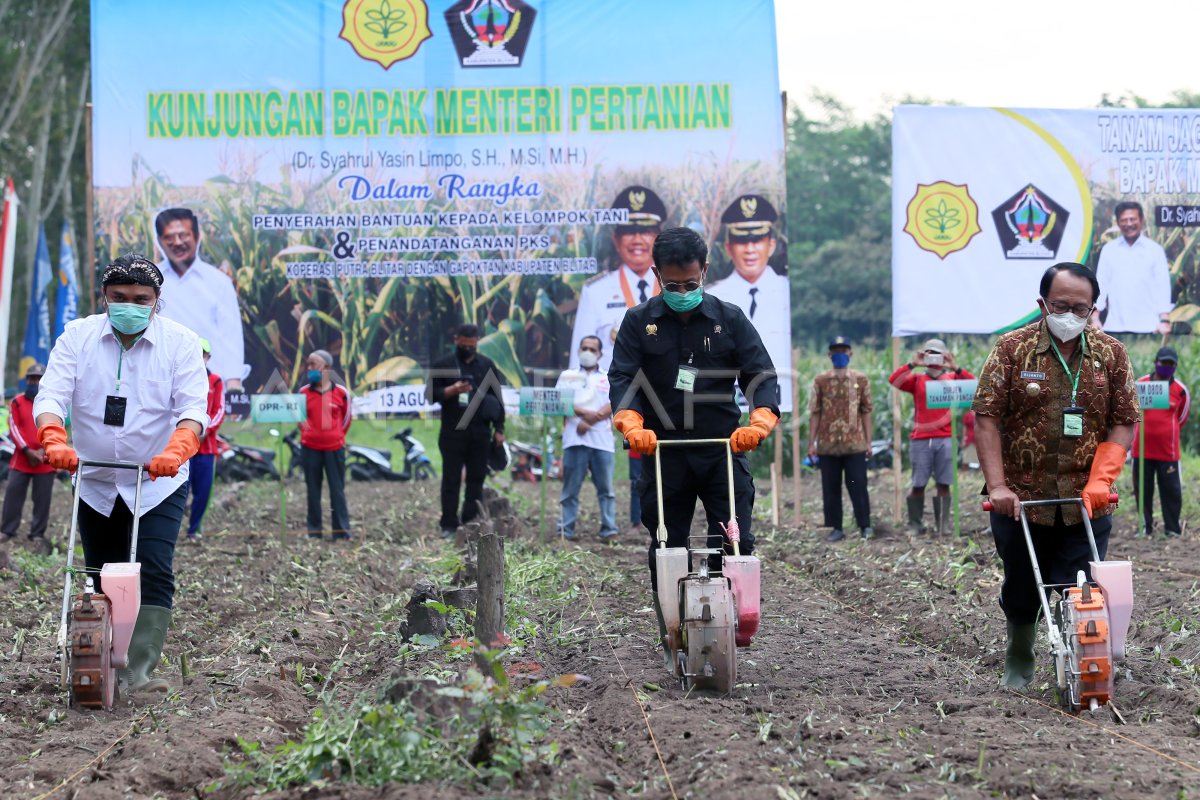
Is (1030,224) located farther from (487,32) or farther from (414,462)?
(414,462)

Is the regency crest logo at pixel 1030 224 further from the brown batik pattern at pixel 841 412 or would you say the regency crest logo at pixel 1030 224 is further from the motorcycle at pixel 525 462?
the motorcycle at pixel 525 462

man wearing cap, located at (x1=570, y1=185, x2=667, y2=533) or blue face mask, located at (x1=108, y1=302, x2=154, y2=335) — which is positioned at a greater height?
man wearing cap, located at (x1=570, y1=185, x2=667, y2=533)

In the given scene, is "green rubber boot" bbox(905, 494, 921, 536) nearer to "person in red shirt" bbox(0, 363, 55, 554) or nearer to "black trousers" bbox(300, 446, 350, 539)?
"black trousers" bbox(300, 446, 350, 539)

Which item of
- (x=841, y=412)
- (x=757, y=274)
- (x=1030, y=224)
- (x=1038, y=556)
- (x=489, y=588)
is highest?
(x=1030, y=224)

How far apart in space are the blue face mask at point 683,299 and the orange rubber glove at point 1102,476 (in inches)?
72.1

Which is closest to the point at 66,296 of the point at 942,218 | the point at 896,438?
the point at 896,438

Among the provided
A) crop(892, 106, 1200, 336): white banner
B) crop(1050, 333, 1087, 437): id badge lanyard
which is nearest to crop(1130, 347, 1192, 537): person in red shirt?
crop(892, 106, 1200, 336): white banner

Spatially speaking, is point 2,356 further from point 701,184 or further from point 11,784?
point 11,784

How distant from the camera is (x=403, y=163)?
14438 millimetres

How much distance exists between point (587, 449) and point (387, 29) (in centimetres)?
456

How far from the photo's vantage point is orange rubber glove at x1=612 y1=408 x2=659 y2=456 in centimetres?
629

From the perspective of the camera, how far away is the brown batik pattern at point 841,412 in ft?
43.6

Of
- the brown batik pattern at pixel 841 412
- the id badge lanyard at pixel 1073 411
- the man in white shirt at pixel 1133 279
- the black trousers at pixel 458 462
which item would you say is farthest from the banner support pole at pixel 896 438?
the id badge lanyard at pixel 1073 411

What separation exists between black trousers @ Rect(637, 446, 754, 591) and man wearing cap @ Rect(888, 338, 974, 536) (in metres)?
6.68
